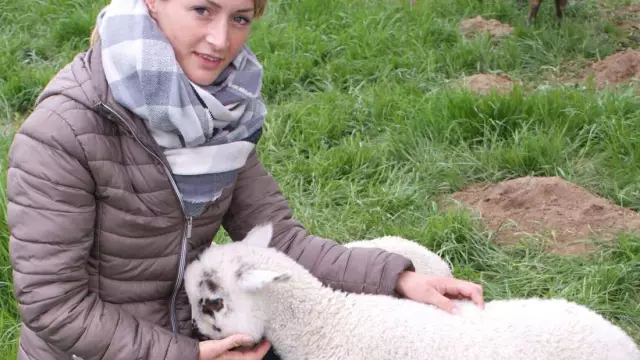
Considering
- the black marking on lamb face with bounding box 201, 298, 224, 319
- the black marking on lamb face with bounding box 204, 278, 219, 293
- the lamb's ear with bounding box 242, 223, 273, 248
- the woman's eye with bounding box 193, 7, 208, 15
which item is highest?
the woman's eye with bounding box 193, 7, 208, 15

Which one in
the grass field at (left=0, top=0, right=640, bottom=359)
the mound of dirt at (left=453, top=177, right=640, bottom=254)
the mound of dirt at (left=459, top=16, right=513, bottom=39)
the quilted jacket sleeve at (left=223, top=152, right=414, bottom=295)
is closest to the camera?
the quilted jacket sleeve at (left=223, top=152, right=414, bottom=295)

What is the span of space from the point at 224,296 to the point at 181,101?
0.67 m

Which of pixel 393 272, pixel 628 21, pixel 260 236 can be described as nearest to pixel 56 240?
pixel 260 236

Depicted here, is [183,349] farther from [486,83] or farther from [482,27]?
[482,27]

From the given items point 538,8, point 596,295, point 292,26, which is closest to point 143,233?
point 596,295

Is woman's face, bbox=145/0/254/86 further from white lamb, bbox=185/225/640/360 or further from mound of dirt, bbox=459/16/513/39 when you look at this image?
mound of dirt, bbox=459/16/513/39

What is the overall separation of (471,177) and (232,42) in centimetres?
266

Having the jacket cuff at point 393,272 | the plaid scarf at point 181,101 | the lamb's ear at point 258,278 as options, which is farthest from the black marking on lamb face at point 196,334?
the jacket cuff at point 393,272

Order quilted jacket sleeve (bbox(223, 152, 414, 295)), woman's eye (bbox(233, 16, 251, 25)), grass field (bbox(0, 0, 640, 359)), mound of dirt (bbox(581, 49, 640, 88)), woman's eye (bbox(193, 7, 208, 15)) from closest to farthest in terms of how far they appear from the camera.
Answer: woman's eye (bbox(193, 7, 208, 15)) → woman's eye (bbox(233, 16, 251, 25)) → quilted jacket sleeve (bbox(223, 152, 414, 295)) → grass field (bbox(0, 0, 640, 359)) → mound of dirt (bbox(581, 49, 640, 88))

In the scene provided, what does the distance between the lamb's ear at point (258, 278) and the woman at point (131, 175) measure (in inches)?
7.4

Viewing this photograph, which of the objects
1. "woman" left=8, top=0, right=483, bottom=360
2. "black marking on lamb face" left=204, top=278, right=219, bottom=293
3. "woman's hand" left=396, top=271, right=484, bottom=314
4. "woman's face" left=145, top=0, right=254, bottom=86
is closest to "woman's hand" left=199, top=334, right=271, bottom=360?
"woman" left=8, top=0, right=483, bottom=360

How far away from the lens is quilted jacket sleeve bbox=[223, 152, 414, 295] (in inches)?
123

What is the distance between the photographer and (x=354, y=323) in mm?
2928

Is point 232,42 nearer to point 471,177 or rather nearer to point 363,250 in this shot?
point 363,250
